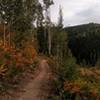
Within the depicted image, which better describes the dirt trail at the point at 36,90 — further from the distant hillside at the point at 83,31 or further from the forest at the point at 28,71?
the distant hillside at the point at 83,31

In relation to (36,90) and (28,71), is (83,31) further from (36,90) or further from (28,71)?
(36,90)

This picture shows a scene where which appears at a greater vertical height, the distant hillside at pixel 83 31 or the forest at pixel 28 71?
the distant hillside at pixel 83 31

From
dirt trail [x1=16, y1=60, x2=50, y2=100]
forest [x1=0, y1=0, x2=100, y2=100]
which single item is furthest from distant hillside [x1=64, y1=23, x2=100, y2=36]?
dirt trail [x1=16, y1=60, x2=50, y2=100]

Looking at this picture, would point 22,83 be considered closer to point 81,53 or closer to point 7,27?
point 7,27

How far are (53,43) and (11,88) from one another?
41.0 meters

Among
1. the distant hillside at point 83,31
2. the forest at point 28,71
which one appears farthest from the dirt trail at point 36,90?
the distant hillside at point 83,31

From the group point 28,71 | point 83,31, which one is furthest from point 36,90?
point 83,31

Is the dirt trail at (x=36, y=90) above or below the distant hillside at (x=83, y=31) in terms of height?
below

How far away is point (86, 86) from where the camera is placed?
18516mm

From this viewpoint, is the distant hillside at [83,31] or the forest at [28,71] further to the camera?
the distant hillside at [83,31]

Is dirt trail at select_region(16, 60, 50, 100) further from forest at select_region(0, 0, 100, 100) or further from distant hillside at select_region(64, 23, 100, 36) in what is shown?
distant hillside at select_region(64, 23, 100, 36)

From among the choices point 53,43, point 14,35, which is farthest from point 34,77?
point 53,43

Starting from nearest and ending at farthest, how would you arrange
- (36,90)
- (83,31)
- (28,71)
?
(36,90) → (28,71) → (83,31)

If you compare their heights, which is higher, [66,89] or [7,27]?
[7,27]
